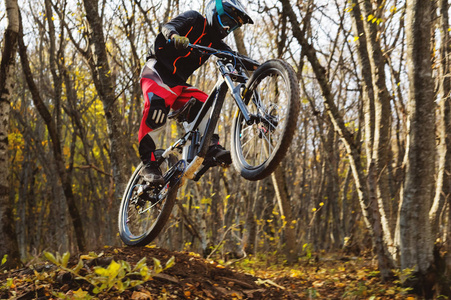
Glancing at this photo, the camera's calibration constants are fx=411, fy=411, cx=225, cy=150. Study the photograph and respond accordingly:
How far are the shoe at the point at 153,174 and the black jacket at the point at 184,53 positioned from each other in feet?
3.12

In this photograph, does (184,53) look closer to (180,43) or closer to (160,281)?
(180,43)

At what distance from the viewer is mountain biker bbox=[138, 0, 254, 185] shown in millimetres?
4312

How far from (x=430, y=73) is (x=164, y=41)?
3107mm

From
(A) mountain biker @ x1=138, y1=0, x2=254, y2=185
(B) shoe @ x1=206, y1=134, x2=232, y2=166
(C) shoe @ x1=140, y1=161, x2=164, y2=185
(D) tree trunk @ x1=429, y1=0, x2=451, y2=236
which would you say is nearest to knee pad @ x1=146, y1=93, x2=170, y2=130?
(A) mountain biker @ x1=138, y1=0, x2=254, y2=185

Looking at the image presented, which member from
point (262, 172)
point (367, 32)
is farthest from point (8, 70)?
point (367, 32)

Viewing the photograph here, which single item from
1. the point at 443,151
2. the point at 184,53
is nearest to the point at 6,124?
the point at 184,53

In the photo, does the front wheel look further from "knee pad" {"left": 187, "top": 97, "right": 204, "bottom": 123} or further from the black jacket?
the black jacket

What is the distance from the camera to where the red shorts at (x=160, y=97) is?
4.47 metres

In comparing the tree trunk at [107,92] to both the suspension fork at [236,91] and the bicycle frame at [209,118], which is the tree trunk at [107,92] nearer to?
the bicycle frame at [209,118]

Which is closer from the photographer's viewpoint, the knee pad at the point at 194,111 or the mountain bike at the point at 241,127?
the mountain bike at the point at 241,127

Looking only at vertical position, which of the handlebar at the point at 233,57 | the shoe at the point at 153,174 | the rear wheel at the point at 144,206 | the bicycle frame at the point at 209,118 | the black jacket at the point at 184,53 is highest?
the black jacket at the point at 184,53

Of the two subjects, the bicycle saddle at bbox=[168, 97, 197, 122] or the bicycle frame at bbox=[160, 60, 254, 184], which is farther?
the bicycle saddle at bbox=[168, 97, 197, 122]

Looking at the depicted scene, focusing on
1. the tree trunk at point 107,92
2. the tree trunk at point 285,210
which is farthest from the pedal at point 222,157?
the tree trunk at point 285,210

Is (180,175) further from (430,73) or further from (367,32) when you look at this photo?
(367,32)
